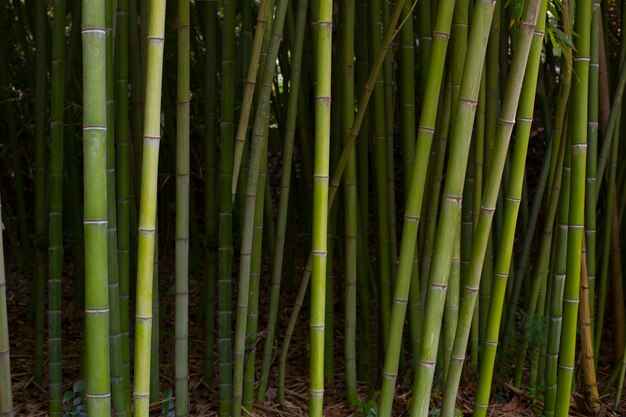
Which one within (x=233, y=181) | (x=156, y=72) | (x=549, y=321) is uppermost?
(x=156, y=72)

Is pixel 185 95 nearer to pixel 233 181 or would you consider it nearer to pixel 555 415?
pixel 233 181

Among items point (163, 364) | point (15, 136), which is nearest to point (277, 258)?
point (163, 364)

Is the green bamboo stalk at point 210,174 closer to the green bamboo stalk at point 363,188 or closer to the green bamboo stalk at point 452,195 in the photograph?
the green bamboo stalk at point 363,188

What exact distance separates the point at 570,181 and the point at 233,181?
0.86 m

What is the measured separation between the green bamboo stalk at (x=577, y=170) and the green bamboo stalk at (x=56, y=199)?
1.29 meters

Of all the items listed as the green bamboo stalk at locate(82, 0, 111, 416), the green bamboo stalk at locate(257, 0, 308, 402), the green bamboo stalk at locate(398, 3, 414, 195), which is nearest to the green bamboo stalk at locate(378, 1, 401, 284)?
the green bamboo stalk at locate(398, 3, 414, 195)

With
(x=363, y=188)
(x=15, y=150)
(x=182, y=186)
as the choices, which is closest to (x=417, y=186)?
(x=182, y=186)

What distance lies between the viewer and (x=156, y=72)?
47.6 inches

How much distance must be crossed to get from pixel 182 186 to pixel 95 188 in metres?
0.48

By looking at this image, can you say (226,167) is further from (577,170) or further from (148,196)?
(577,170)

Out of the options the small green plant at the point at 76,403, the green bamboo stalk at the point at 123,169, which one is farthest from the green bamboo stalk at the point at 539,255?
the small green plant at the point at 76,403

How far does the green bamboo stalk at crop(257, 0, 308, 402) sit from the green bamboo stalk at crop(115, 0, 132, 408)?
421 mm

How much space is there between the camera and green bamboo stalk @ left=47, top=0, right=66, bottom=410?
184 cm

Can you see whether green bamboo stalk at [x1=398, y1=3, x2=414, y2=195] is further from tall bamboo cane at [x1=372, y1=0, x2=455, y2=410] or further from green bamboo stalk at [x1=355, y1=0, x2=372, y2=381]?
tall bamboo cane at [x1=372, y1=0, x2=455, y2=410]
